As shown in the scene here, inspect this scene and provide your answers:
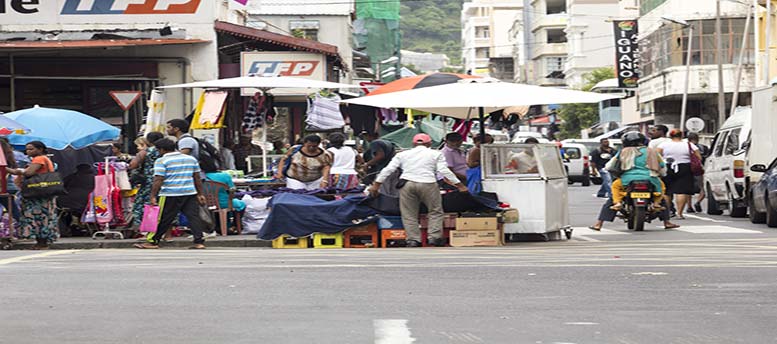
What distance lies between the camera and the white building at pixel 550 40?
109375mm

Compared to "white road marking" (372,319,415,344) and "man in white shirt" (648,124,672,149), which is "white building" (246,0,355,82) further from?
"white road marking" (372,319,415,344)

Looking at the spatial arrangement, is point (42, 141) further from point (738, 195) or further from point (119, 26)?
point (738, 195)

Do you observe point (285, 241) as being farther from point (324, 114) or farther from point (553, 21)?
point (553, 21)

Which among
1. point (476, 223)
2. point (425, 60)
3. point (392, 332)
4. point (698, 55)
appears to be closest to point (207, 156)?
point (476, 223)

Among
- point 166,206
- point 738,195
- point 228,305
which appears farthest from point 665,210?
point 228,305

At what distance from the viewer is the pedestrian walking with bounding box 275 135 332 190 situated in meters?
19.2

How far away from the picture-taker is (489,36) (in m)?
175

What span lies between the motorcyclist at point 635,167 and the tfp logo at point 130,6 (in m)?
11.9

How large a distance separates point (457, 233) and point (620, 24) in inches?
1762

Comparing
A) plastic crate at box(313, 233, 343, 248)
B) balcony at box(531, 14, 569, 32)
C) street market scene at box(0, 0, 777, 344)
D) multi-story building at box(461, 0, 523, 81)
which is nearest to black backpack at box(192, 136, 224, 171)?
street market scene at box(0, 0, 777, 344)

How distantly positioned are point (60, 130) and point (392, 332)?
38.3ft

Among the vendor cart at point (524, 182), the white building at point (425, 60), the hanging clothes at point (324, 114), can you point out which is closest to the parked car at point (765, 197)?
the vendor cart at point (524, 182)

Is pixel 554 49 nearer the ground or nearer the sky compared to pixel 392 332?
nearer the sky

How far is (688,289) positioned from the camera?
11133 mm
